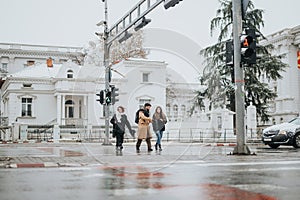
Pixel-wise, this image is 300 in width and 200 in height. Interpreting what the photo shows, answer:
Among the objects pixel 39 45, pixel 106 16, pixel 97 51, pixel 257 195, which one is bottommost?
pixel 257 195

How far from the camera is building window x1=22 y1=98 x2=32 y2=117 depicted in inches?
1930

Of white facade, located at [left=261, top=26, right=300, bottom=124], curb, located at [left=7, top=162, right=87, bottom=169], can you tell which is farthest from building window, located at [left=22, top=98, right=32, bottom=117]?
white facade, located at [left=261, top=26, right=300, bottom=124]

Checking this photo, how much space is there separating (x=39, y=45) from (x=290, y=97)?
46.8 meters

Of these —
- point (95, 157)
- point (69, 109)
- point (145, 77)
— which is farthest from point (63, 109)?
point (95, 157)

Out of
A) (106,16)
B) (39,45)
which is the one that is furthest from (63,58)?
(106,16)

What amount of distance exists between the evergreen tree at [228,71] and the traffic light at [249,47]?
2155 cm

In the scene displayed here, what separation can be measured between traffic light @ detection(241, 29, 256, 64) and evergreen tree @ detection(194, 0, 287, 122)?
21554 mm

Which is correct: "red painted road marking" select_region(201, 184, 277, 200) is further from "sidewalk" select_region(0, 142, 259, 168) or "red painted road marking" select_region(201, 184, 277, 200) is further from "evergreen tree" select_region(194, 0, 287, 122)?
"evergreen tree" select_region(194, 0, 287, 122)

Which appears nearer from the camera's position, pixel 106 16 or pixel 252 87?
pixel 106 16

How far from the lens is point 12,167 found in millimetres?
10516

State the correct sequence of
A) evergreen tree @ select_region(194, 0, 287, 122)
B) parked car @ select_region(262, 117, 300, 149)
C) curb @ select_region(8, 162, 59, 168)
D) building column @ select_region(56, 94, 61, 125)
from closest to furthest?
curb @ select_region(8, 162, 59, 168), parked car @ select_region(262, 117, 300, 149), evergreen tree @ select_region(194, 0, 287, 122), building column @ select_region(56, 94, 61, 125)

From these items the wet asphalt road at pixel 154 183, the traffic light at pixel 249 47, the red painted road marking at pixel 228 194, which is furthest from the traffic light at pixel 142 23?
the red painted road marking at pixel 228 194

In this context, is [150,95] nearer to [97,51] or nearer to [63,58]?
[97,51]

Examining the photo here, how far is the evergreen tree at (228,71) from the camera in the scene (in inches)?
1432
